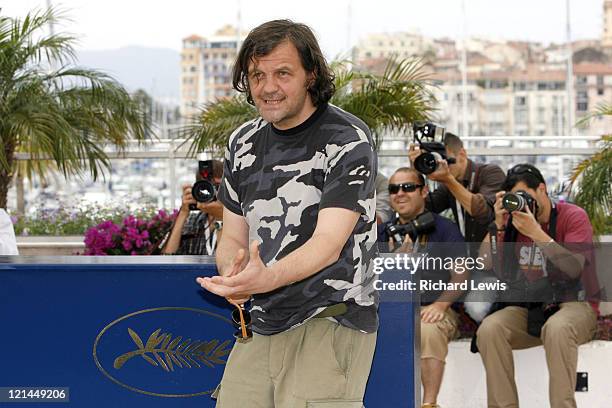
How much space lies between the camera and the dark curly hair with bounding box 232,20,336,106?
2.81m

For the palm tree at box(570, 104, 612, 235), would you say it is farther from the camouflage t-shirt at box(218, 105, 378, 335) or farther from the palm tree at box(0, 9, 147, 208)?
the camouflage t-shirt at box(218, 105, 378, 335)

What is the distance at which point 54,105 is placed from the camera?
720cm

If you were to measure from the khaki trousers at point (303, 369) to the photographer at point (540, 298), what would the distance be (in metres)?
2.31

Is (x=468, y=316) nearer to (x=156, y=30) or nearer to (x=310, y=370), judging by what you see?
(x=310, y=370)

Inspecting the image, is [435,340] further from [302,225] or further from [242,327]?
[302,225]

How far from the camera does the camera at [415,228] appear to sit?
17.0 ft

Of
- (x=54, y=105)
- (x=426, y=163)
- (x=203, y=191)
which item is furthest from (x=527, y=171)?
(x=54, y=105)

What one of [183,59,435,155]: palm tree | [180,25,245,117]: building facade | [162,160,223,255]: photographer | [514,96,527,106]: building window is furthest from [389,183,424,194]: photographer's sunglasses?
[514,96,527,106]: building window

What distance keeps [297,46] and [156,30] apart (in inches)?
540

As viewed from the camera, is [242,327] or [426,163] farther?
[426,163]

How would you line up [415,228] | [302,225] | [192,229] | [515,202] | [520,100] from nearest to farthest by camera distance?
[302,225] → [515,202] → [415,228] → [192,229] → [520,100]

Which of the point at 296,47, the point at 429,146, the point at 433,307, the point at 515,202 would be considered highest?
the point at 296,47

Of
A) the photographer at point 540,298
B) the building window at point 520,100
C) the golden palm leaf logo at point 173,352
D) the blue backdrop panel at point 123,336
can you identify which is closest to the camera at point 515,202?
the photographer at point 540,298

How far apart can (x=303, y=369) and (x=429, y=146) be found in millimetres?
3252
